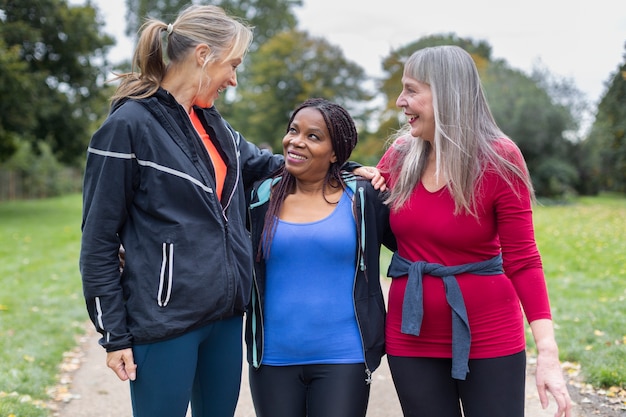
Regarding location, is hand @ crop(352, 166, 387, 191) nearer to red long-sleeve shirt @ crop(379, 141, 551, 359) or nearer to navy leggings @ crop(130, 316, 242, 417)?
red long-sleeve shirt @ crop(379, 141, 551, 359)

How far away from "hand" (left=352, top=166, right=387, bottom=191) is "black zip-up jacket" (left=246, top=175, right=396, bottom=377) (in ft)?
0.09

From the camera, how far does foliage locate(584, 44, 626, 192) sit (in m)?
18.3

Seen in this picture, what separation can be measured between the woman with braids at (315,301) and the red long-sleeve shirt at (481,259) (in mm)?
156

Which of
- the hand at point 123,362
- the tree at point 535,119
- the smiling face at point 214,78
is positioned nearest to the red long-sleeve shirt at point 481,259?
the smiling face at point 214,78

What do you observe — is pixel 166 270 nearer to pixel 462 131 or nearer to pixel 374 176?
pixel 374 176

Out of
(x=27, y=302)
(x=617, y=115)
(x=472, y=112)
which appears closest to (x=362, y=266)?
(x=472, y=112)

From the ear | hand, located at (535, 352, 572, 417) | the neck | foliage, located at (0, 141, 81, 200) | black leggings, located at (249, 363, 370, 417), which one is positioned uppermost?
the ear

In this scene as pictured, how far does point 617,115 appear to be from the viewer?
20.0 meters

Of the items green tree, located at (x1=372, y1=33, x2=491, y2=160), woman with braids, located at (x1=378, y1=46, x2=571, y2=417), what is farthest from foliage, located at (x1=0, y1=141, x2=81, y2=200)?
woman with braids, located at (x1=378, y1=46, x2=571, y2=417)

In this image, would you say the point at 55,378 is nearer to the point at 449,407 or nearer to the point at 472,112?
the point at 449,407

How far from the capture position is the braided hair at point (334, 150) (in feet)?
9.39

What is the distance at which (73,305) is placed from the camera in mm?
7996

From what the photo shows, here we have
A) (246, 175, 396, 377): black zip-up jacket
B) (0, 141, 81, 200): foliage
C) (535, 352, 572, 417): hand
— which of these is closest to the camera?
(535, 352, 572, 417): hand

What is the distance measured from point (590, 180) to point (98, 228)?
35.9 meters
